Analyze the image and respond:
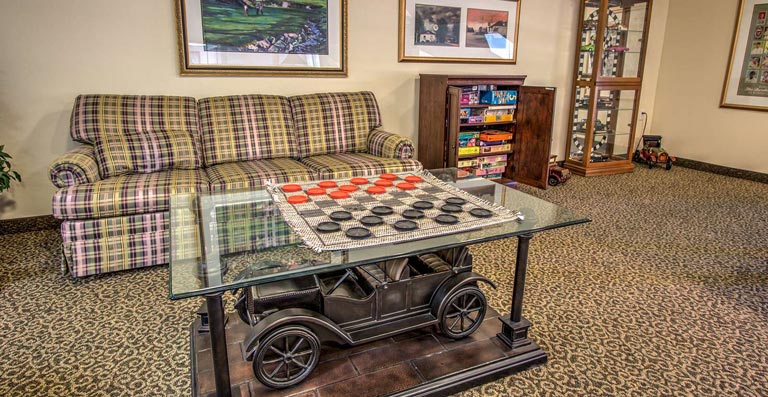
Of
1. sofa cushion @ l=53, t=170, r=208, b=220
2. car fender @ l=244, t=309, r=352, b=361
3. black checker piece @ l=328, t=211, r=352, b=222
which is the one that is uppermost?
black checker piece @ l=328, t=211, r=352, b=222

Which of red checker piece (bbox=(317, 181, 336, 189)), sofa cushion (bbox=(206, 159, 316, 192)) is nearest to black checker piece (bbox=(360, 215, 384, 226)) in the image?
red checker piece (bbox=(317, 181, 336, 189))

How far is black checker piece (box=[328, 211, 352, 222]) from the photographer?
1.91m

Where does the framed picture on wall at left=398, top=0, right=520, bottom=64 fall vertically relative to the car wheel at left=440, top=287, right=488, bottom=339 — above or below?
above

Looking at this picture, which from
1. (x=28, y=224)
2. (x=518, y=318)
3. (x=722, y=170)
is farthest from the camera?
(x=722, y=170)

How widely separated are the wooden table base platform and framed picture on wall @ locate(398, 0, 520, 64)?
3.05 meters

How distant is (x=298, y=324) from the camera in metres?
1.70

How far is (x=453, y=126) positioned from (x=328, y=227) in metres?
2.61

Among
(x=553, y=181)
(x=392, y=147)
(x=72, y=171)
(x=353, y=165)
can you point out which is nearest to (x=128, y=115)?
(x=72, y=171)

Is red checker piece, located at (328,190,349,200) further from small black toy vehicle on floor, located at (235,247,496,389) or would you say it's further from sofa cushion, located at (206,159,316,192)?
sofa cushion, located at (206,159,316,192)

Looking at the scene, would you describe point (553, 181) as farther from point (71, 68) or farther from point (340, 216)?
point (71, 68)

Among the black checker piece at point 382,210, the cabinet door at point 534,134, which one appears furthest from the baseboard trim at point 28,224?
the cabinet door at point 534,134

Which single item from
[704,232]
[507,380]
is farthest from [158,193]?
[704,232]

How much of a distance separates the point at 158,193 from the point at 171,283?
1557 millimetres

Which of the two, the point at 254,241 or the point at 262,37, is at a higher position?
the point at 262,37
